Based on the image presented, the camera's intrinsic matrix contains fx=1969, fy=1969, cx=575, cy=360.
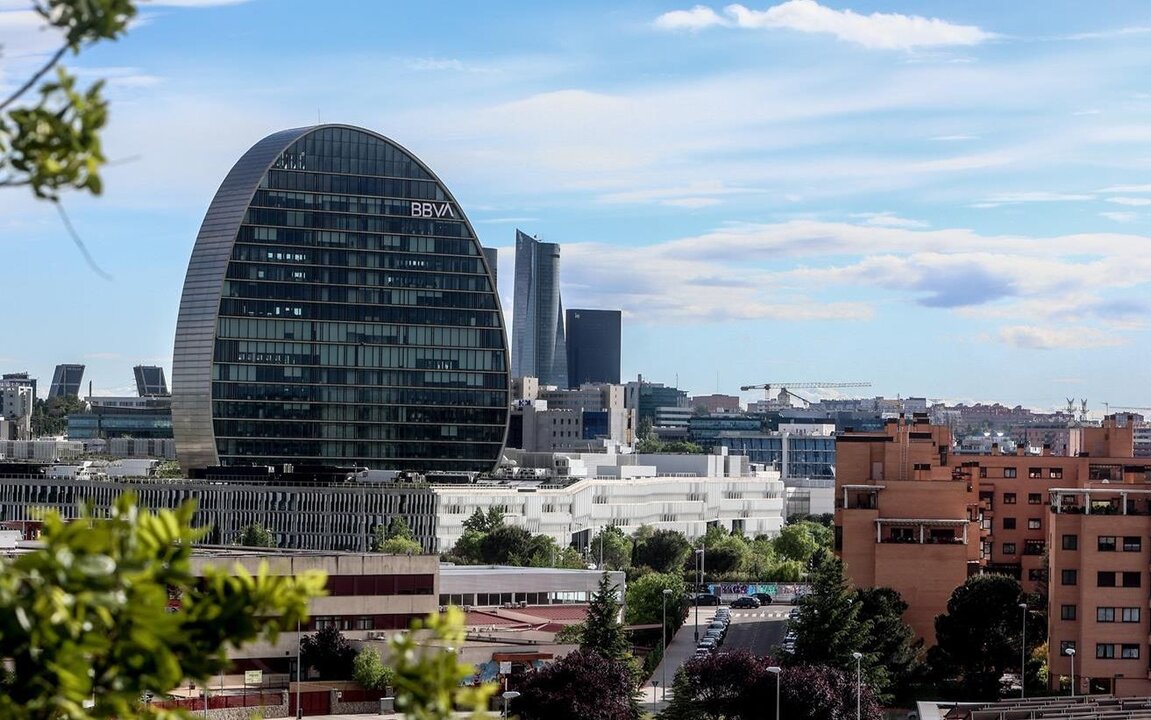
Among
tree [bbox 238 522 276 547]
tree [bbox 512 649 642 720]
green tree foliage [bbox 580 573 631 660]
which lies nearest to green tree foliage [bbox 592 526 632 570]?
tree [bbox 238 522 276 547]

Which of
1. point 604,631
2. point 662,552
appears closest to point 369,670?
point 604,631

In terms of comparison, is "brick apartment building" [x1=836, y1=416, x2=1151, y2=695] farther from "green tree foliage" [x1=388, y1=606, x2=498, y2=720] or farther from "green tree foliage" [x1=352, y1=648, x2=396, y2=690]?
"green tree foliage" [x1=388, y1=606, x2=498, y2=720]

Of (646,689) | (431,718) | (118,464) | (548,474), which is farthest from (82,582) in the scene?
(118,464)

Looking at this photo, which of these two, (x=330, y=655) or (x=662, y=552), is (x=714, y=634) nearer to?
(x=330, y=655)

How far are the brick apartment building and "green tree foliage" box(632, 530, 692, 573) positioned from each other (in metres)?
22.9

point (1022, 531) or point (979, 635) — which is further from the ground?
point (1022, 531)

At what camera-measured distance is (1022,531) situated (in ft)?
363

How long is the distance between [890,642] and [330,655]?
22817mm

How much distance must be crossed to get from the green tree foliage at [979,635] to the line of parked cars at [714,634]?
30.8 ft

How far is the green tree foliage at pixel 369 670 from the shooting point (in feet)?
224

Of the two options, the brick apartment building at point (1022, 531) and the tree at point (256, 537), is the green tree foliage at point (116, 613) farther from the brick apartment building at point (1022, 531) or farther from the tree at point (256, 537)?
the tree at point (256, 537)

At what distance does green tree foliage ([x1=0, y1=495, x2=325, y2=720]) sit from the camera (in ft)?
27.9

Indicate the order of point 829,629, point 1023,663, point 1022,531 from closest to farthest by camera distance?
point 829,629, point 1023,663, point 1022,531

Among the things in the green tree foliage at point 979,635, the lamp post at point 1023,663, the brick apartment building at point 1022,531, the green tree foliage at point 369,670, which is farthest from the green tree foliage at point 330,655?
the brick apartment building at point 1022,531
